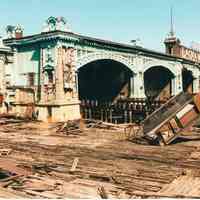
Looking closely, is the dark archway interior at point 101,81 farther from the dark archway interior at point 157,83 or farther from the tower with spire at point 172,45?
the tower with spire at point 172,45

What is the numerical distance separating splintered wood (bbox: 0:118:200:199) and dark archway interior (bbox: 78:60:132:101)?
2140 centimetres

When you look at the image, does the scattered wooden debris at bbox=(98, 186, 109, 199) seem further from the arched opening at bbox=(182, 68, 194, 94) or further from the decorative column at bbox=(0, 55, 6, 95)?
the arched opening at bbox=(182, 68, 194, 94)

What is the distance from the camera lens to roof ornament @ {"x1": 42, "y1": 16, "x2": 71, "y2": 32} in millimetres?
30703

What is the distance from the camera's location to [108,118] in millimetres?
33938

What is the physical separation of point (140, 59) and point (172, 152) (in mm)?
25368

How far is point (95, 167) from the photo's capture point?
1419cm

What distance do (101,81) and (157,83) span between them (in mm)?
13346

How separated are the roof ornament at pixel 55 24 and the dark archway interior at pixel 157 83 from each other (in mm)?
24477

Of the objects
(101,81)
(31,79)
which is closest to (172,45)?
(101,81)

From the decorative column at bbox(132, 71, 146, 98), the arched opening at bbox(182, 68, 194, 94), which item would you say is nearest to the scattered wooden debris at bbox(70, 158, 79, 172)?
the decorative column at bbox(132, 71, 146, 98)

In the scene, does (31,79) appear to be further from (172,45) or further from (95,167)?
(172,45)

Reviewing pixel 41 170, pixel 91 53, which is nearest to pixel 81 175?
pixel 41 170

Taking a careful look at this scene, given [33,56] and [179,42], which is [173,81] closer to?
[179,42]

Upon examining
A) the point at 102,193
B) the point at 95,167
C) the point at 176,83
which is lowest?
the point at 102,193
